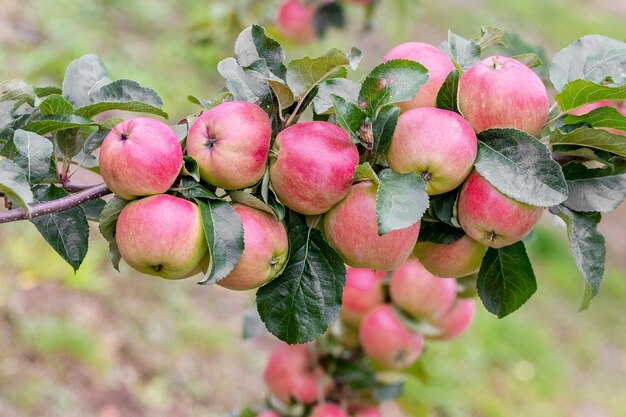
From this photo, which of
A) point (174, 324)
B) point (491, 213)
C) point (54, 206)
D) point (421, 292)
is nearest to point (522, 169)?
point (491, 213)

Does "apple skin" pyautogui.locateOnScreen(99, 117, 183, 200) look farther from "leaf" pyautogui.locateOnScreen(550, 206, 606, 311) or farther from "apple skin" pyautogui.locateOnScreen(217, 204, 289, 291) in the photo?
"leaf" pyautogui.locateOnScreen(550, 206, 606, 311)

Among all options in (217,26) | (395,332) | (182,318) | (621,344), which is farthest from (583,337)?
(395,332)

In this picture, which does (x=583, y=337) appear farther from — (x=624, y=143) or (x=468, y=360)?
(x=624, y=143)

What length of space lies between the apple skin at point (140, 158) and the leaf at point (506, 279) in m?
0.35

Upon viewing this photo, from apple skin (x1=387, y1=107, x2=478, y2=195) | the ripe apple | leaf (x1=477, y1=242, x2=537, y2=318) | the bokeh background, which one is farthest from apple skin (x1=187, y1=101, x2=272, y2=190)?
the bokeh background

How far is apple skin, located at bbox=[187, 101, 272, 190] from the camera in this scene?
68 centimetres

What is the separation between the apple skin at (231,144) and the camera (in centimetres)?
68

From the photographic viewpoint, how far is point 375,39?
5.02 metres

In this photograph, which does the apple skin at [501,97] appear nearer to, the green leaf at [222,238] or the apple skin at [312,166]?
the apple skin at [312,166]

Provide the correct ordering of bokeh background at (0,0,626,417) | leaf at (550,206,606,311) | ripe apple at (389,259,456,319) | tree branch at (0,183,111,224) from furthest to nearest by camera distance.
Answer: bokeh background at (0,0,626,417) → ripe apple at (389,259,456,319) → leaf at (550,206,606,311) → tree branch at (0,183,111,224)

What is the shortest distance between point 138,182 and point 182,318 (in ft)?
6.08

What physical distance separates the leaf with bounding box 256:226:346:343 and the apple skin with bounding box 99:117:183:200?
144 millimetres

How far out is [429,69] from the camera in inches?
30.9

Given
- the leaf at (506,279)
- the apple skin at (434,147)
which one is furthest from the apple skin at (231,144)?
the leaf at (506,279)
